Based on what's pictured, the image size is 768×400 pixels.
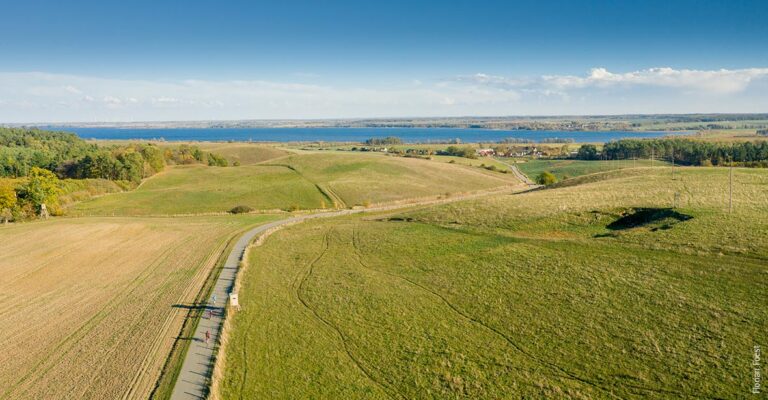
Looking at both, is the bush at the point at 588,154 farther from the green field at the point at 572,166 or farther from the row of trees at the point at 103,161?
the row of trees at the point at 103,161

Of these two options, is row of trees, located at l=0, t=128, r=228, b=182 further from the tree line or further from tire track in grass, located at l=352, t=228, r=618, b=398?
tire track in grass, located at l=352, t=228, r=618, b=398

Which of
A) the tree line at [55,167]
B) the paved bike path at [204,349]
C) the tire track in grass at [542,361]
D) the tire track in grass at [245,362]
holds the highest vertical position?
the tree line at [55,167]

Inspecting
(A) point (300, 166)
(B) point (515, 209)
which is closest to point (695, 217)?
(B) point (515, 209)

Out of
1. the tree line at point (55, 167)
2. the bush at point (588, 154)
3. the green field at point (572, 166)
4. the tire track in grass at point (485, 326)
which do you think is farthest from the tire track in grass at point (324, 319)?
the bush at point (588, 154)

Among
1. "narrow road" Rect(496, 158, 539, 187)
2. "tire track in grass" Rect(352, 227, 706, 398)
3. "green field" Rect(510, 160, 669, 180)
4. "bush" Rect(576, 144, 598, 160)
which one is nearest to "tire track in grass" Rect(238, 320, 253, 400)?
"tire track in grass" Rect(352, 227, 706, 398)

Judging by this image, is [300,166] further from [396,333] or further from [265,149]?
[396,333]

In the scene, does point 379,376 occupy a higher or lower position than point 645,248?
lower

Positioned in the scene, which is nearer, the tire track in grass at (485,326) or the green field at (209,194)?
the tire track in grass at (485,326)
